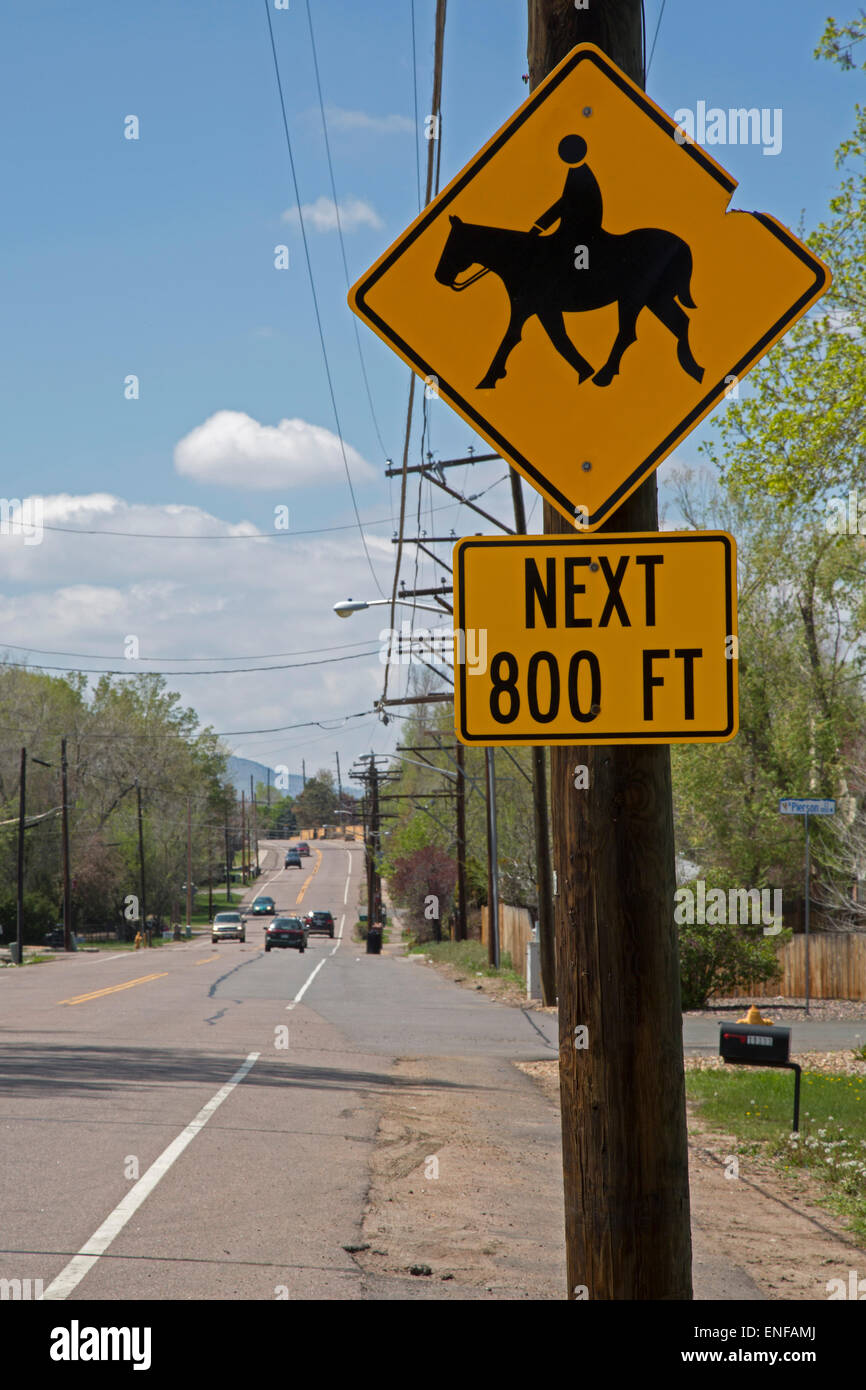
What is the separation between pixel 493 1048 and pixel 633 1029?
52.1 feet

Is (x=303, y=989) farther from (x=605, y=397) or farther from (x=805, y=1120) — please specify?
(x=605, y=397)

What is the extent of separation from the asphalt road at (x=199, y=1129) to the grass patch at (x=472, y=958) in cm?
954

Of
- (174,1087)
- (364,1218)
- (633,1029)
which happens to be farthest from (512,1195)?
(633,1029)

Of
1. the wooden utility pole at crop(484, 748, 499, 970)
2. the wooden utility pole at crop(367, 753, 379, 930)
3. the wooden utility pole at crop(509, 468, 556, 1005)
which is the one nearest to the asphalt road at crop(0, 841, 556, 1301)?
the wooden utility pole at crop(509, 468, 556, 1005)

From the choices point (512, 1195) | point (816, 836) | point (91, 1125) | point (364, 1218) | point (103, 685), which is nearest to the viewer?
point (364, 1218)

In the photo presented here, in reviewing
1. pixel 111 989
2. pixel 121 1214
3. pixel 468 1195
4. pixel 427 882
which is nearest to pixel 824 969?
pixel 111 989

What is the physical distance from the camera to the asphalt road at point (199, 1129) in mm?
6449

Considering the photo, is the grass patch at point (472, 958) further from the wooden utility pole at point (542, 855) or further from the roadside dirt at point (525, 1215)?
the roadside dirt at point (525, 1215)

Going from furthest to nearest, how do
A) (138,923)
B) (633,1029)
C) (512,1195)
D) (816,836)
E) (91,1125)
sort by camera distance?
1. (138,923)
2. (816,836)
3. (91,1125)
4. (512,1195)
5. (633,1029)

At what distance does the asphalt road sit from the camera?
6449mm

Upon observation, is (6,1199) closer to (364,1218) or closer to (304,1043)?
(364,1218)

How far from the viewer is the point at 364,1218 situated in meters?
7.64

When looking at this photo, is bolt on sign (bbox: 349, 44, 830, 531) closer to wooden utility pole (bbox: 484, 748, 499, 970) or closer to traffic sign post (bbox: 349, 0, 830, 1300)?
traffic sign post (bbox: 349, 0, 830, 1300)

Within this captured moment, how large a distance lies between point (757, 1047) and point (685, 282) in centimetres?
891
